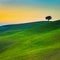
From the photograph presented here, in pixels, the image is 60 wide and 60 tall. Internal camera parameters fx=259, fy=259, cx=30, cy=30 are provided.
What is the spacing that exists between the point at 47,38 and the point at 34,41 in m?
1.12

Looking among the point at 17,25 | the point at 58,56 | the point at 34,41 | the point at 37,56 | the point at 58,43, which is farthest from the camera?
the point at 17,25

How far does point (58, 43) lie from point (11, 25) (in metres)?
16.0

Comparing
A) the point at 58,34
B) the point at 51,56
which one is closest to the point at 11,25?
the point at 58,34

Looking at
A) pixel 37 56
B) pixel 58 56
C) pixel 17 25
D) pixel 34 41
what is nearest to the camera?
pixel 58 56

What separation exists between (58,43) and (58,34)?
8.31 ft

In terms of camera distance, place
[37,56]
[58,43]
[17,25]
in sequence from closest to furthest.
→ [37,56]
[58,43]
[17,25]

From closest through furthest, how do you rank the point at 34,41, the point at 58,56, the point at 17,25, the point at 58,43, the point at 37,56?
the point at 58,56 → the point at 37,56 → the point at 58,43 → the point at 34,41 → the point at 17,25

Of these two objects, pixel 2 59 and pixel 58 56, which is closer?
pixel 58 56

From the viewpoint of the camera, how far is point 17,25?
34.3 m

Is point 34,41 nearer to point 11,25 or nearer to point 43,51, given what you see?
point 43,51

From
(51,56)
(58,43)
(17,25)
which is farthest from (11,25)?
(51,56)

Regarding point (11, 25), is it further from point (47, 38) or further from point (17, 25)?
point (47, 38)

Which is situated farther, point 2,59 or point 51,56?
point 2,59

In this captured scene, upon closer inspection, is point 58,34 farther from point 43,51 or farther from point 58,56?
point 58,56
